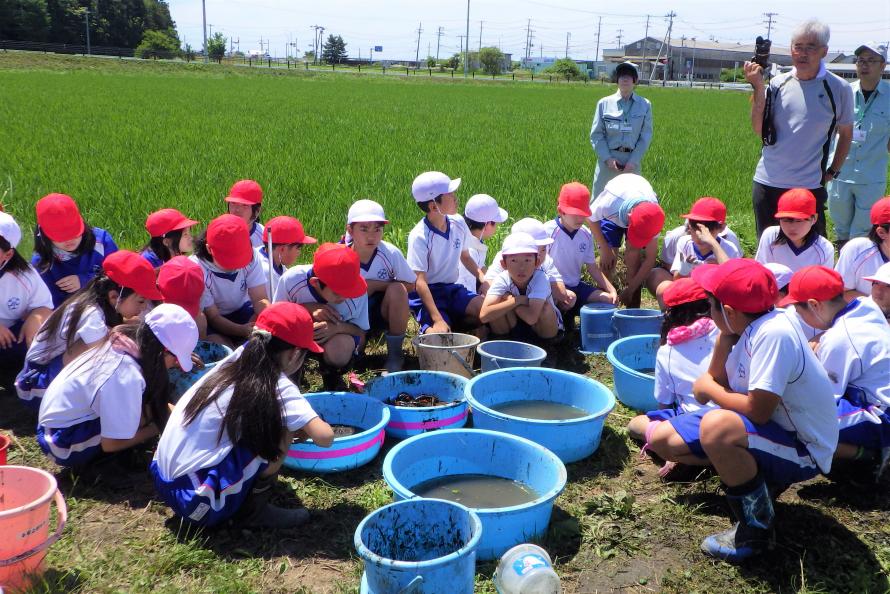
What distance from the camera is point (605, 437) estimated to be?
10.9ft

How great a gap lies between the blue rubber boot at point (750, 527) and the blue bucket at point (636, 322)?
6.12 feet

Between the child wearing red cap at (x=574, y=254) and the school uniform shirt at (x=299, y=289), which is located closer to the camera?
the school uniform shirt at (x=299, y=289)

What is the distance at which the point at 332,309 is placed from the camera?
12.1 feet

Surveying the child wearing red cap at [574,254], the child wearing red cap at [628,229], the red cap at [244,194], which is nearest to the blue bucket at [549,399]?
the child wearing red cap at [574,254]

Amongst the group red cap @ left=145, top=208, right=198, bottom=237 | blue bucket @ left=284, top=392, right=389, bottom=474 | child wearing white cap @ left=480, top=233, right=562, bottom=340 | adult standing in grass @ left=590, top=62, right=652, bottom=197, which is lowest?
blue bucket @ left=284, top=392, right=389, bottom=474

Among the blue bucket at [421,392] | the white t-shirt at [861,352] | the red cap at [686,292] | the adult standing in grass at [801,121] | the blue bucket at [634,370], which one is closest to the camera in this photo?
the white t-shirt at [861,352]

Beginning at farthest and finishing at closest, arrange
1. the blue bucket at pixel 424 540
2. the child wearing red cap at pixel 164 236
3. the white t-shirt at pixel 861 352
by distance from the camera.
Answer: the child wearing red cap at pixel 164 236 → the white t-shirt at pixel 861 352 → the blue bucket at pixel 424 540

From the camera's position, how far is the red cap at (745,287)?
7.46ft

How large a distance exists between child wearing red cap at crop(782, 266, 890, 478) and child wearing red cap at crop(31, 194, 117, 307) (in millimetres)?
3493

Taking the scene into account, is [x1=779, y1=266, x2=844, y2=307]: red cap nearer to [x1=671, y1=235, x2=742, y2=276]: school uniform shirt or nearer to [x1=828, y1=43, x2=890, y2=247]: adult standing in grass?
[x1=671, y1=235, x2=742, y2=276]: school uniform shirt

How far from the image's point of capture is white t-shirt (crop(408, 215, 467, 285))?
4242mm

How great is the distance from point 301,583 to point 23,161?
8266mm

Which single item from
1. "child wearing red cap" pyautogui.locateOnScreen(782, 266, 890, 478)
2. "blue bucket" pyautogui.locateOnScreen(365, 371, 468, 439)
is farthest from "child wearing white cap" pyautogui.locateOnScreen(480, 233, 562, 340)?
"child wearing red cap" pyautogui.locateOnScreen(782, 266, 890, 478)

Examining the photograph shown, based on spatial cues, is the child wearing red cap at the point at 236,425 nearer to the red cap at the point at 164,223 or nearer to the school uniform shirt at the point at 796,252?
the red cap at the point at 164,223
